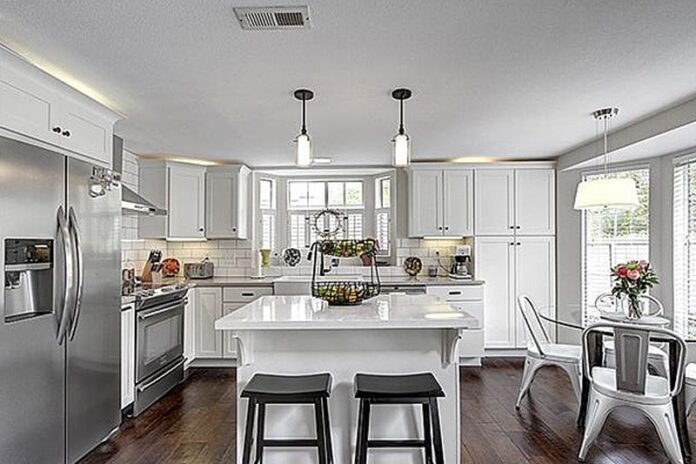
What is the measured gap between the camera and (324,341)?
2648 mm

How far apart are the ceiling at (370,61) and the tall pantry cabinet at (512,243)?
4.83ft

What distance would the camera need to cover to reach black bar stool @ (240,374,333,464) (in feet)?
7.29

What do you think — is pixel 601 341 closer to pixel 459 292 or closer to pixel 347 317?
pixel 459 292

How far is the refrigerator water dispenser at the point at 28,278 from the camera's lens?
2.38m

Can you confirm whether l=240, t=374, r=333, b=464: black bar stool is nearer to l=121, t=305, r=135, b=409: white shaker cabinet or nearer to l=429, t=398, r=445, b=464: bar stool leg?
l=429, t=398, r=445, b=464: bar stool leg

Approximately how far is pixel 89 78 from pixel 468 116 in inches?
101

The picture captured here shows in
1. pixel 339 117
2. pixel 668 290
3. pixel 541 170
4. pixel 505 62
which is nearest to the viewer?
pixel 505 62

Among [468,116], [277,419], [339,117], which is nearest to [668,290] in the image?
[468,116]

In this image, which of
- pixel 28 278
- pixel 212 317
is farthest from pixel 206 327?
pixel 28 278

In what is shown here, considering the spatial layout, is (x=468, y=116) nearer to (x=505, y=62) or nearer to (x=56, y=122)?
(x=505, y=62)

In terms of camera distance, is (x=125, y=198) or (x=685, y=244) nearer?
(x=125, y=198)

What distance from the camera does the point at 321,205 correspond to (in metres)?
6.38

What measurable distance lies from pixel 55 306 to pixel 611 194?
3.58 metres

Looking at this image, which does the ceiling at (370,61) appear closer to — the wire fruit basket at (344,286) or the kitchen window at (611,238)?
the wire fruit basket at (344,286)
